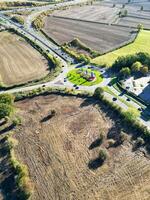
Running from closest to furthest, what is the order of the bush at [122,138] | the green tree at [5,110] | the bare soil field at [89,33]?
1. the bush at [122,138]
2. the green tree at [5,110]
3. the bare soil field at [89,33]

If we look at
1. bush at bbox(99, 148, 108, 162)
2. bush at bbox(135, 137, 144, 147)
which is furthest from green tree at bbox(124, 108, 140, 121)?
bush at bbox(99, 148, 108, 162)

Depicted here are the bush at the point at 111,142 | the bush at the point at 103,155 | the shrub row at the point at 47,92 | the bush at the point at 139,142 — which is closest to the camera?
the bush at the point at 103,155

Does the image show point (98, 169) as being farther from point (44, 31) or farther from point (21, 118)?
point (44, 31)

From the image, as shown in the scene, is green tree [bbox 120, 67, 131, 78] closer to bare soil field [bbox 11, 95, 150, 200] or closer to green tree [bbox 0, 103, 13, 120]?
bare soil field [bbox 11, 95, 150, 200]

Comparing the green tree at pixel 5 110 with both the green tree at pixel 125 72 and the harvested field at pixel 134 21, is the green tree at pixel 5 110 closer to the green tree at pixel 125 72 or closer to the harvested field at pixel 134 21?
the green tree at pixel 125 72

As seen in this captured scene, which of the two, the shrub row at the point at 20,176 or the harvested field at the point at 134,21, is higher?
the shrub row at the point at 20,176

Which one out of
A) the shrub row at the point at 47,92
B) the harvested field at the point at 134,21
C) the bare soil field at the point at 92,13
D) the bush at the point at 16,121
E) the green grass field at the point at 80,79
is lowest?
the harvested field at the point at 134,21

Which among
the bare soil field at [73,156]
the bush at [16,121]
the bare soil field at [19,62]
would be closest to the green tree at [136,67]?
the bare soil field at [73,156]
